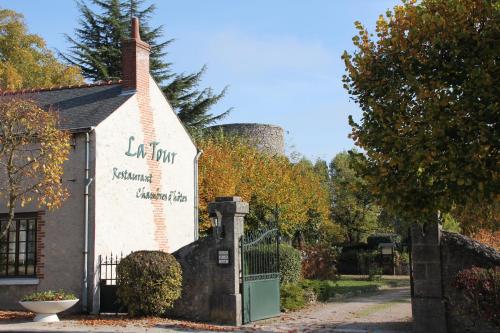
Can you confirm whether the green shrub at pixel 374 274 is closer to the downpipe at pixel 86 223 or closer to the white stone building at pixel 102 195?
the white stone building at pixel 102 195

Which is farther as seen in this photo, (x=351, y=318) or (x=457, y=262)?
(x=351, y=318)

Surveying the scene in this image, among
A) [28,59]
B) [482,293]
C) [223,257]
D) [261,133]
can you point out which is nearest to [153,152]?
[223,257]

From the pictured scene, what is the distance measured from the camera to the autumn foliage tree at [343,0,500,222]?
948cm

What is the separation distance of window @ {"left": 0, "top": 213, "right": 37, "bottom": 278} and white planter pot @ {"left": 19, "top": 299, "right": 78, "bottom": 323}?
7.93ft

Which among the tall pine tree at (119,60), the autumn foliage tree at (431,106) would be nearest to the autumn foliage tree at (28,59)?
the tall pine tree at (119,60)

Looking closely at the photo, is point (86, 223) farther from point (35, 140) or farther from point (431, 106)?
point (431, 106)

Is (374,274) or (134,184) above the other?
(134,184)

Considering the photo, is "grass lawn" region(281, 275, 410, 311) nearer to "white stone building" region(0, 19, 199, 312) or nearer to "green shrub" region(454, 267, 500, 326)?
"white stone building" region(0, 19, 199, 312)

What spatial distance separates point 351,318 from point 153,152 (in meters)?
7.42

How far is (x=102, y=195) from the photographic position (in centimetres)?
1512

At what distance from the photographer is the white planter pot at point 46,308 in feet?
42.6

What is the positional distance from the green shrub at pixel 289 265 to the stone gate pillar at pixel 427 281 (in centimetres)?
684

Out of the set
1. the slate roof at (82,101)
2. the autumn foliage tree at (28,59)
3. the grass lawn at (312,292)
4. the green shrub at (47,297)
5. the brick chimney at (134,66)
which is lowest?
the grass lawn at (312,292)

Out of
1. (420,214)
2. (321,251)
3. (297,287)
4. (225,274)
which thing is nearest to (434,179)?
(420,214)
